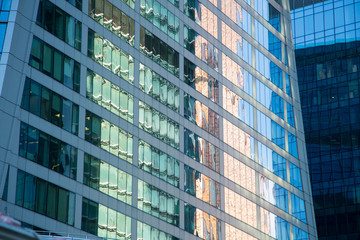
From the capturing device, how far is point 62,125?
181ft

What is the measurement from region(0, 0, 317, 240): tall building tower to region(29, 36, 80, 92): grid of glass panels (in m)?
0.12

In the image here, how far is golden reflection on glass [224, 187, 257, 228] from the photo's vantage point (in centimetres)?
7488

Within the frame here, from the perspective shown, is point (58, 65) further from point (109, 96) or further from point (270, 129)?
point (270, 129)

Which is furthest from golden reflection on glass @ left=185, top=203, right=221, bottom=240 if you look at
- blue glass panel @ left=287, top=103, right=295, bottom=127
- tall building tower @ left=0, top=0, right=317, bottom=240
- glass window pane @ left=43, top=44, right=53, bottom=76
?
blue glass panel @ left=287, top=103, right=295, bottom=127

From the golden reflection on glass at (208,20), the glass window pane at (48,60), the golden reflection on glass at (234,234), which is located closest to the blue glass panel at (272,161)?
the golden reflection on glass at (234,234)

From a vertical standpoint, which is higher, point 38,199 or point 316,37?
point 316,37

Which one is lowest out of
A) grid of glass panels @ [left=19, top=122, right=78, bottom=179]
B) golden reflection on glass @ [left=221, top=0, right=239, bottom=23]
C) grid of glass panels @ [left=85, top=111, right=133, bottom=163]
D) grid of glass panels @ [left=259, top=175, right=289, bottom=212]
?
grid of glass panels @ [left=19, top=122, right=78, bottom=179]

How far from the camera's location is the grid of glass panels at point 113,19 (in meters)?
61.1

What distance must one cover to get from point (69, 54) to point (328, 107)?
70.3m

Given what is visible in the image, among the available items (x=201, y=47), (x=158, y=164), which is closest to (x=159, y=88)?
(x=158, y=164)

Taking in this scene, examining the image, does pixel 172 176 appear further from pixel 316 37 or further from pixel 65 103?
pixel 316 37

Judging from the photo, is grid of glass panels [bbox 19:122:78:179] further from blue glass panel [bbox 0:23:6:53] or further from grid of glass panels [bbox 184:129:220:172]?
grid of glass panels [bbox 184:129:220:172]

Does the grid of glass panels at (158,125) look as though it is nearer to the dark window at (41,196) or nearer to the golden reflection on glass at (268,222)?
the dark window at (41,196)

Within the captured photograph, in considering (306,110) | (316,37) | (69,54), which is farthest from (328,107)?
(69,54)
